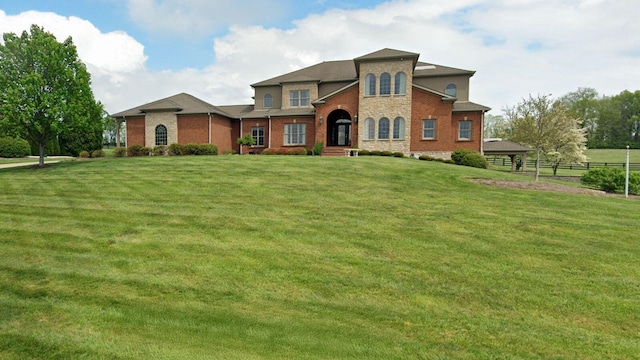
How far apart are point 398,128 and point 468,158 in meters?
6.23

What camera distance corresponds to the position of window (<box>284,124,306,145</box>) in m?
31.2

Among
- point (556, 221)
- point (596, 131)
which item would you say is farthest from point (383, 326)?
point (596, 131)

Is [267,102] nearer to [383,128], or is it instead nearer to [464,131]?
[383,128]

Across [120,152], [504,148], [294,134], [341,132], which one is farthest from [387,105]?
[120,152]

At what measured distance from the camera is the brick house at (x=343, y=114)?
90.6ft

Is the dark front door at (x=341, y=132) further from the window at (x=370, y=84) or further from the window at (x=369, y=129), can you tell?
the window at (x=370, y=84)

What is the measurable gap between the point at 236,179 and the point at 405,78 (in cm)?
1930

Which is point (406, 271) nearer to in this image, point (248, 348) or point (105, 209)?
point (248, 348)

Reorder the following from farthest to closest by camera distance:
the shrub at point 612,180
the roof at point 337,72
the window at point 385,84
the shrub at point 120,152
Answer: the roof at point 337,72 < the shrub at point 120,152 < the window at point 385,84 < the shrub at point 612,180

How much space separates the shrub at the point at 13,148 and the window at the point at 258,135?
2912cm

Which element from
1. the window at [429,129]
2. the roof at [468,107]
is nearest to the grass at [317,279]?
the window at [429,129]

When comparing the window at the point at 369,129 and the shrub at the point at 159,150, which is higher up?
the window at the point at 369,129

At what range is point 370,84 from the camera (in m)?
28.3

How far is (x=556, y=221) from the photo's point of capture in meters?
8.65
